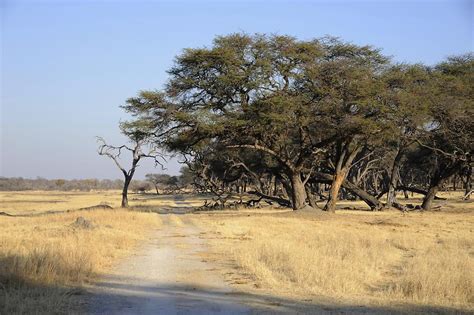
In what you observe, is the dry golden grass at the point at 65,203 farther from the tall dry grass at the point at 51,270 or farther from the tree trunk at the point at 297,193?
the tall dry grass at the point at 51,270

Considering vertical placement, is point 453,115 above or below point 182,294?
above

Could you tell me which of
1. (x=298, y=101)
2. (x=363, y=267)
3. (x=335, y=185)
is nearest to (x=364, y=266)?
(x=363, y=267)

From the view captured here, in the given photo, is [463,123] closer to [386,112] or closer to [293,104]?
[386,112]

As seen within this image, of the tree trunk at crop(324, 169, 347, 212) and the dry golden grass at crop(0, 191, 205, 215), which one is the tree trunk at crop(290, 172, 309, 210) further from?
the dry golden grass at crop(0, 191, 205, 215)

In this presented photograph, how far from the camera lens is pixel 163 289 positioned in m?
10.6

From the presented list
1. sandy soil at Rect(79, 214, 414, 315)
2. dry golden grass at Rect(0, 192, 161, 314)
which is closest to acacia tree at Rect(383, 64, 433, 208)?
dry golden grass at Rect(0, 192, 161, 314)

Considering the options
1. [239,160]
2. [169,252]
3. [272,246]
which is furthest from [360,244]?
[239,160]

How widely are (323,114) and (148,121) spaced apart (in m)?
11.4

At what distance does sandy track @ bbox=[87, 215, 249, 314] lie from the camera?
355 inches

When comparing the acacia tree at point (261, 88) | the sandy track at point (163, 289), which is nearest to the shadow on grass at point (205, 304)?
the sandy track at point (163, 289)

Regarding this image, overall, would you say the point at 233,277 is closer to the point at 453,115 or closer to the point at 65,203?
the point at 453,115

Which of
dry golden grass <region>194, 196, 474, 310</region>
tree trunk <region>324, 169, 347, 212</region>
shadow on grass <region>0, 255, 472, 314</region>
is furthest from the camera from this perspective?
tree trunk <region>324, 169, 347, 212</region>

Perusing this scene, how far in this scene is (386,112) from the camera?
3359cm

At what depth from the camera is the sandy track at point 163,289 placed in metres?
9.01
